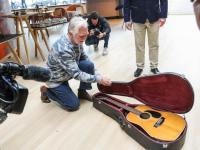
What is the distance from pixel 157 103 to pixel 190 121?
338mm

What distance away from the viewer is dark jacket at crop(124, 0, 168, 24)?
2.07 meters

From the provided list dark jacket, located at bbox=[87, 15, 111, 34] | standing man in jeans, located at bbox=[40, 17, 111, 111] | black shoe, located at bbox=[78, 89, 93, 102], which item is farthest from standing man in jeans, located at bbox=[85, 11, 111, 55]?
black shoe, located at bbox=[78, 89, 93, 102]

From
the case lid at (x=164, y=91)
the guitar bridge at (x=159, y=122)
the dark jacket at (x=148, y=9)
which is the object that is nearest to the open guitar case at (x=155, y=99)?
the case lid at (x=164, y=91)

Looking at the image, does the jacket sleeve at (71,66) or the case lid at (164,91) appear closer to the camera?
the case lid at (164,91)

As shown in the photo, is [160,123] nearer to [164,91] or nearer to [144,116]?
[144,116]

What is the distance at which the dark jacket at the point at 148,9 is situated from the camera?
6.78ft

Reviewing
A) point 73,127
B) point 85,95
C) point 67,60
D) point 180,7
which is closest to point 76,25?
point 67,60

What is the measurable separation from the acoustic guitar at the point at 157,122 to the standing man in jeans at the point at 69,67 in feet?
1.27

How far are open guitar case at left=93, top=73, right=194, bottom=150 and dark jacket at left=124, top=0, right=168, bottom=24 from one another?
943mm

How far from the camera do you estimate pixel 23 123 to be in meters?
1.65

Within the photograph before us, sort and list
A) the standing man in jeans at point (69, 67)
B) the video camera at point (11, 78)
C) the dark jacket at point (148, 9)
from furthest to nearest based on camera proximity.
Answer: the dark jacket at point (148, 9) < the standing man in jeans at point (69, 67) < the video camera at point (11, 78)

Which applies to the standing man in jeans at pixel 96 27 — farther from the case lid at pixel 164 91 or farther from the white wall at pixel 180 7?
Result: the white wall at pixel 180 7

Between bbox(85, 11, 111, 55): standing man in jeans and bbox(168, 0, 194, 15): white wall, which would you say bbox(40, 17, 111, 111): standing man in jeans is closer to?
bbox(85, 11, 111, 55): standing man in jeans

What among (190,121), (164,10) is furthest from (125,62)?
(190,121)
